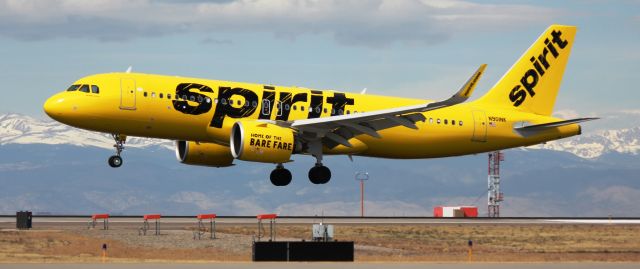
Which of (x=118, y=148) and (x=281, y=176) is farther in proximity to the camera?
(x=281, y=176)

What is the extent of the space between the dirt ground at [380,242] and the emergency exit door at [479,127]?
19.5 ft

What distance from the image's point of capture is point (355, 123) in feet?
211

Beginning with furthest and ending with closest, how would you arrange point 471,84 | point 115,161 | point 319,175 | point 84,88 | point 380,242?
point 380,242 → point 319,175 → point 115,161 → point 84,88 → point 471,84

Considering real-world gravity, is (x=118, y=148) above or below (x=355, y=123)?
below

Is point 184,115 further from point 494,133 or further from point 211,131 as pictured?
point 494,133

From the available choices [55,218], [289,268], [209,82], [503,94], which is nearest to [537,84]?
[503,94]

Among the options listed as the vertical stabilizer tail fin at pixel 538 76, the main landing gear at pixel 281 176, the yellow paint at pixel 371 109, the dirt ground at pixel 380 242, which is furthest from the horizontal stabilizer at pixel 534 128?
the main landing gear at pixel 281 176

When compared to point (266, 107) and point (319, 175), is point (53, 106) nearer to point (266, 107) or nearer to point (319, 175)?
point (266, 107)

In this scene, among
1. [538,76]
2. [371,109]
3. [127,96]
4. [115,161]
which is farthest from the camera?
[538,76]

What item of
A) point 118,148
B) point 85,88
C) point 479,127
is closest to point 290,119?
point 118,148

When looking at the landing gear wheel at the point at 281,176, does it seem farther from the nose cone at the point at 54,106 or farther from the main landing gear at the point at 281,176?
the nose cone at the point at 54,106

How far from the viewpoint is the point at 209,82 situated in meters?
63.2

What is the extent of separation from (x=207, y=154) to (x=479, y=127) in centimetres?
1550

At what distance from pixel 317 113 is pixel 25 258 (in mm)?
17513
